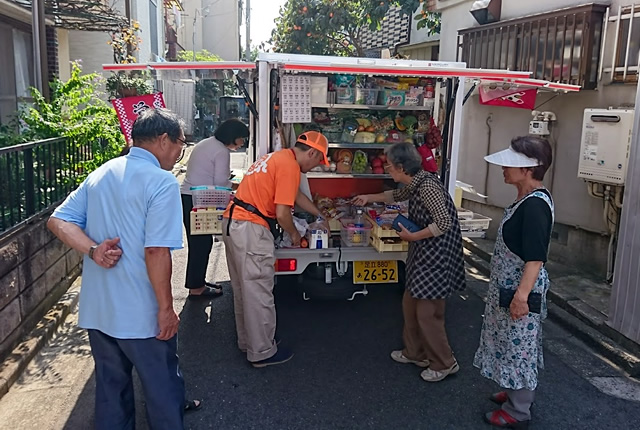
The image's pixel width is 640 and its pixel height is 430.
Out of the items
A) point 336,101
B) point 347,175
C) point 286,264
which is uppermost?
point 336,101

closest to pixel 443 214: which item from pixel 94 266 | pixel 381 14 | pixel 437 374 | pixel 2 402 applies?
pixel 437 374

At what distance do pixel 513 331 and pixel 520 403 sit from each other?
1.56ft

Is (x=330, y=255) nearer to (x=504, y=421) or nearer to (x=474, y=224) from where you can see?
(x=474, y=224)

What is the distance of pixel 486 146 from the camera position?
27.0 ft

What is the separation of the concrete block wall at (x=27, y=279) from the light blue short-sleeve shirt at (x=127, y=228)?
1.72m

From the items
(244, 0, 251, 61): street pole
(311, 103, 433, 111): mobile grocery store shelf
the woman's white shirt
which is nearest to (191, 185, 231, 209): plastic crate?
the woman's white shirt

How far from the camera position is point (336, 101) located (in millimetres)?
5242

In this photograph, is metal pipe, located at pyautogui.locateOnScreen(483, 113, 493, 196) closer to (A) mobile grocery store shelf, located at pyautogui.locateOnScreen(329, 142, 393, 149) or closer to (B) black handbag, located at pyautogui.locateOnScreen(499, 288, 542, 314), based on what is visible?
(A) mobile grocery store shelf, located at pyautogui.locateOnScreen(329, 142, 393, 149)

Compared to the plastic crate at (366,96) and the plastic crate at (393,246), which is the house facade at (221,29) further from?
the plastic crate at (393,246)

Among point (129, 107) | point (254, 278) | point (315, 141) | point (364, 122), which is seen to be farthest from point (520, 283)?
point (129, 107)

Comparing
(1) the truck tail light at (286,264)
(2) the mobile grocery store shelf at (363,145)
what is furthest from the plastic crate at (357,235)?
(2) the mobile grocery store shelf at (363,145)

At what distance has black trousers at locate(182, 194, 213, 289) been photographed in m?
5.43

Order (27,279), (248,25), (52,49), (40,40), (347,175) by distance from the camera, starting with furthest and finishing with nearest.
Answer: (248,25)
(52,49)
(40,40)
(347,175)
(27,279)

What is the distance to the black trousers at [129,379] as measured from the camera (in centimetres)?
267
